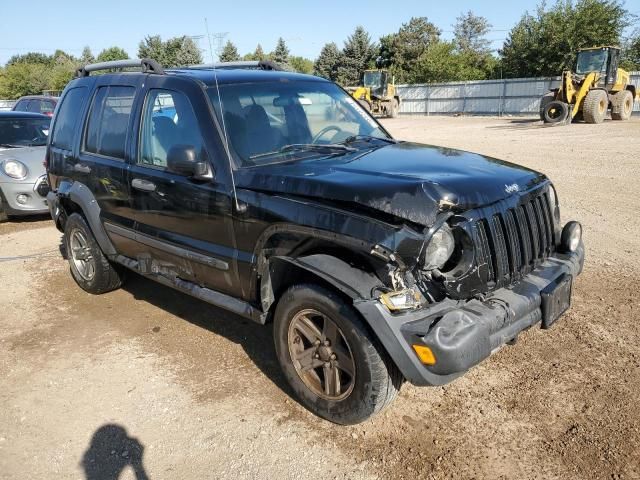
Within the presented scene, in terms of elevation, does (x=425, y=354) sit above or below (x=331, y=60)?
below

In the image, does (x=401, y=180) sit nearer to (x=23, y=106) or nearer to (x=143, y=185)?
(x=143, y=185)

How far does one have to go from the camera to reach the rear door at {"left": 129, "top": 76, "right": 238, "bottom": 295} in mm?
3500

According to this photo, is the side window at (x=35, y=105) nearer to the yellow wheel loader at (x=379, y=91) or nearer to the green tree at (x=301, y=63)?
the yellow wheel loader at (x=379, y=91)

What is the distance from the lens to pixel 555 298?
3.10 metres

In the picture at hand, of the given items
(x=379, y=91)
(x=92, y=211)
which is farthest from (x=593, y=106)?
(x=92, y=211)

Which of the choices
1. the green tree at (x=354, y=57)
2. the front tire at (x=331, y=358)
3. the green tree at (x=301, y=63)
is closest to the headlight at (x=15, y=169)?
the front tire at (x=331, y=358)

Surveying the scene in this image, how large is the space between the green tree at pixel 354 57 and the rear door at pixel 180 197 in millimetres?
54341

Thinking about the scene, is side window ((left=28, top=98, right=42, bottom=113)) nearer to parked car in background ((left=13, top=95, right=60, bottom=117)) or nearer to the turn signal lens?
parked car in background ((left=13, top=95, right=60, bottom=117))

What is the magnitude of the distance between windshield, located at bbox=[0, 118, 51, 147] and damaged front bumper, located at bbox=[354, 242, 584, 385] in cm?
843

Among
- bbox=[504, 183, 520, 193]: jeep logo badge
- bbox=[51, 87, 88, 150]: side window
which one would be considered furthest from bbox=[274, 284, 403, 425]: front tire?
bbox=[51, 87, 88, 150]: side window

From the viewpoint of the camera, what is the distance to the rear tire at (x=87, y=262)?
513cm

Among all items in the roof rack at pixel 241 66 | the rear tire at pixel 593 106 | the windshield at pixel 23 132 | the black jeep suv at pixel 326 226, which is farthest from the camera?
the rear tire at pixel 593 106

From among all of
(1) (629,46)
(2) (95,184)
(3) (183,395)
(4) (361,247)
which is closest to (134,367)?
(3) (183,395)

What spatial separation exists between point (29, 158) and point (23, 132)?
1.11 m
